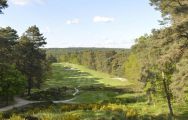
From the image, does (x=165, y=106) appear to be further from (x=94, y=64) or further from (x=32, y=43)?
(x=94, y=64)

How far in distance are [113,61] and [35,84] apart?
7465 centimetres

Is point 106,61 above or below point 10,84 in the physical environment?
above

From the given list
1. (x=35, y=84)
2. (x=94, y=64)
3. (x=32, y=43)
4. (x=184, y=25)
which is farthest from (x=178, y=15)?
(x=94, y=64)

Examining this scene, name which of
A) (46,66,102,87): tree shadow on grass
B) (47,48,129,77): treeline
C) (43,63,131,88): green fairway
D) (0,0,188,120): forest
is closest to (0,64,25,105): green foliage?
(0,0,188,120): forest

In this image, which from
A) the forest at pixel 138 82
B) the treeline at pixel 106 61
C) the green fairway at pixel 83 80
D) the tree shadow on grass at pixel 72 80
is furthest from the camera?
the treeline at pixel 106 61

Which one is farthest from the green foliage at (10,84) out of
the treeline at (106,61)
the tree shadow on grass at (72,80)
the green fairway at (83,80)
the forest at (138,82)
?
the treeline at (106,61)

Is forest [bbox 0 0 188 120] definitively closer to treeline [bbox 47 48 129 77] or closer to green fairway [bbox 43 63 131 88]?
green fairway [bbox 43 63 131 88]

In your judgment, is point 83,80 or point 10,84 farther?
point 83,80

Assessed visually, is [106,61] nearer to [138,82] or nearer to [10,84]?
[138,82]

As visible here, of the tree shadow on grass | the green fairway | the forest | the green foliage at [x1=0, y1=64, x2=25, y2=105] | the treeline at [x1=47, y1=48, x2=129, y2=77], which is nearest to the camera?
the forest

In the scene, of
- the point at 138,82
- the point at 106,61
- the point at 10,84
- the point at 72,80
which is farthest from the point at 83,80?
the point at 10,84

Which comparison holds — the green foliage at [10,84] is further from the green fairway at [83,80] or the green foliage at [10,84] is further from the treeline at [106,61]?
the treeline at [106,61]

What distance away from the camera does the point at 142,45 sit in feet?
141

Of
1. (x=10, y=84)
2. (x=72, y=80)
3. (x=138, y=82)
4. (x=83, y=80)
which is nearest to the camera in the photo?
(x=10, y=84)
